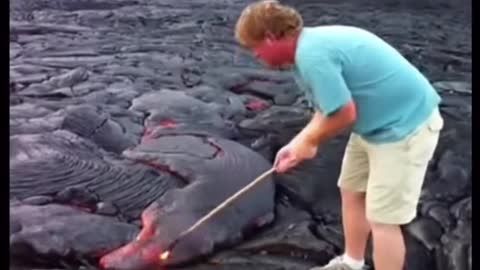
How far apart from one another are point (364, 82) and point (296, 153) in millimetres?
298

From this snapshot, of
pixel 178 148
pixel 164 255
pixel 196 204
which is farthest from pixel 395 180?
pixel 178 148

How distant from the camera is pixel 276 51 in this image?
258 cm

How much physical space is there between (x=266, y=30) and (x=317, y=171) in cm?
148

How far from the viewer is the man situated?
8.34 ft

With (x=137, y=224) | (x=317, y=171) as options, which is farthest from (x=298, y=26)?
(x=317, y=171)

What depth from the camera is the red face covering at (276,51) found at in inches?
101

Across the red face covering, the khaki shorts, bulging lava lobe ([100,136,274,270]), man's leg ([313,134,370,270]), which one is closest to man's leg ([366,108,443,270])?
the khaki shorts

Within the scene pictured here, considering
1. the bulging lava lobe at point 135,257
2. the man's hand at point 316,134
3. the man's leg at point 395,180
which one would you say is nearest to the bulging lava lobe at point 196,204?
the bulging lava lobe at point 135,257

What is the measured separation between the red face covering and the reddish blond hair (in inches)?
0.7

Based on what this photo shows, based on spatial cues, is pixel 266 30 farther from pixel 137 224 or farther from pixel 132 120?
pixel 132 120

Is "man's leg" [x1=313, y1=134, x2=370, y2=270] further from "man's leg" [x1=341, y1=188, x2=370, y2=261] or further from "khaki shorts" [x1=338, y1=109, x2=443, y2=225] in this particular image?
"khaki shorts" [x1=338, y1=109, x2=443, y2=225]

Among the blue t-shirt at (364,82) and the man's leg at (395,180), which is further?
the man's leg at (395,180)

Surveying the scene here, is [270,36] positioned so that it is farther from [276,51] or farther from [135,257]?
[135,257]

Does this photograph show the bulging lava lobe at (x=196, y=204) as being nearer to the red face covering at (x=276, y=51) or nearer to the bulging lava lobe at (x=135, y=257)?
the bulging lava lobe at (x=135, y=257)
